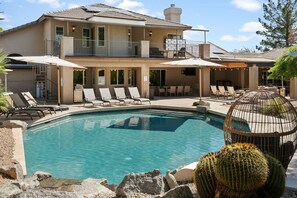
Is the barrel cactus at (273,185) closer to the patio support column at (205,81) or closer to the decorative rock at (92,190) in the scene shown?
the decorative rock at (92,190)

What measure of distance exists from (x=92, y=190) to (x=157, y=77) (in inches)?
945

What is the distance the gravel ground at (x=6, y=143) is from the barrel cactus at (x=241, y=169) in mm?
6667

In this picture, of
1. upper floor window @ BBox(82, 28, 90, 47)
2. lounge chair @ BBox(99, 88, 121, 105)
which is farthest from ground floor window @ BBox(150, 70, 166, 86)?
lounge chair @ BBox(99, 88, 121, 105)

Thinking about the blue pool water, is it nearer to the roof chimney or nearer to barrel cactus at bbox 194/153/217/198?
barrel cactus at bbox 194/153/217/198

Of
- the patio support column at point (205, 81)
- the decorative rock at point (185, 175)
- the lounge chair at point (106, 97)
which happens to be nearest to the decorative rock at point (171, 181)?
the decorative rock at point (185, 175)

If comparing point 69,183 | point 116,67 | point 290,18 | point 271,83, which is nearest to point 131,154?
point 69,183

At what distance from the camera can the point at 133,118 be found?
1902 cm

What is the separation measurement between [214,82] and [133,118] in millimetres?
17116

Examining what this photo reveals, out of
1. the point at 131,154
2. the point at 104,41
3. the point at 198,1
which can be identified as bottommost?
the point at 131,154

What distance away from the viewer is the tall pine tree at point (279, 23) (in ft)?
146

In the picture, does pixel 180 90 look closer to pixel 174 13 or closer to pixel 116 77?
pixel 116 77

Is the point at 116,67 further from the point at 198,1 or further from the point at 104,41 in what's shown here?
the point at 198,1

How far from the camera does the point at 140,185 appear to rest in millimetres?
6445

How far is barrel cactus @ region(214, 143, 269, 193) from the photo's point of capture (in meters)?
4.78
